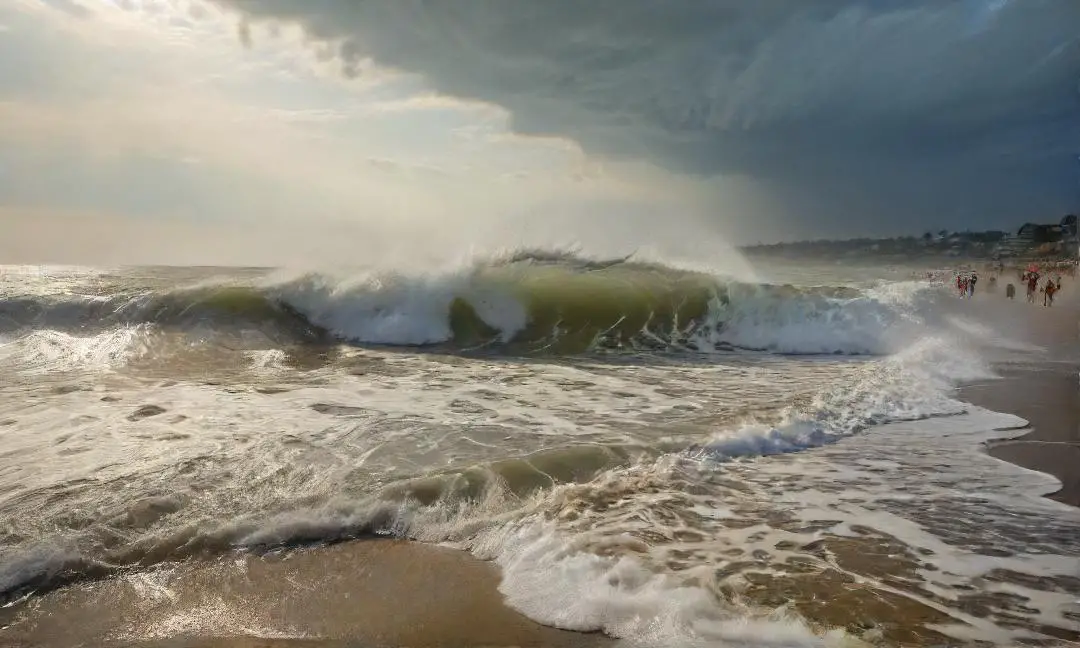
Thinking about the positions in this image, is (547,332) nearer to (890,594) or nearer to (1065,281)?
(890,594)

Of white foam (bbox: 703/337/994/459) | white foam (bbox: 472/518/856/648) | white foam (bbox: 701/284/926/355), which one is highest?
white foam (bbox: 701/284/926/355)

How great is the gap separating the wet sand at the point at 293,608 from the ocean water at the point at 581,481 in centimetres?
14

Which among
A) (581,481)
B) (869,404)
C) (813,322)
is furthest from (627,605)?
(813,322)

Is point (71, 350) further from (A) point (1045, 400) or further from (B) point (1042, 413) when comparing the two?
(A) point (1045, 400)

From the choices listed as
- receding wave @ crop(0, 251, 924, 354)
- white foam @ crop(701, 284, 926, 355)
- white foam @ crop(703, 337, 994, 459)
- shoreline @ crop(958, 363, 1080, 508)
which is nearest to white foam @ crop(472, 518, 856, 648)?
white foam @ crop(703, 337, 994, 459)

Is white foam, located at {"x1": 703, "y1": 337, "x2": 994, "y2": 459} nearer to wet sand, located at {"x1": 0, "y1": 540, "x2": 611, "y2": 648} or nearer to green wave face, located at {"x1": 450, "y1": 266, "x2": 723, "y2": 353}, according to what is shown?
wet sand, located at {"x1": 0, "y1": 540, "x2": 611, "y2": 648}

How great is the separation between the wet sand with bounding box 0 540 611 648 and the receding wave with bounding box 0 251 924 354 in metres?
9.53

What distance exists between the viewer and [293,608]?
325 centimetres

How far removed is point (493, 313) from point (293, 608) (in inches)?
485

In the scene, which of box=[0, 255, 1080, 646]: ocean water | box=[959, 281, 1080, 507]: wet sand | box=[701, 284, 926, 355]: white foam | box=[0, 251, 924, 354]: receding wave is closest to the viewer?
box=[0, 255, 1080, 646]: ocean water

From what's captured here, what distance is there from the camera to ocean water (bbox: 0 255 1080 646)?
10.8 ft

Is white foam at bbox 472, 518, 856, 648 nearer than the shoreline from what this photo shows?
Yes

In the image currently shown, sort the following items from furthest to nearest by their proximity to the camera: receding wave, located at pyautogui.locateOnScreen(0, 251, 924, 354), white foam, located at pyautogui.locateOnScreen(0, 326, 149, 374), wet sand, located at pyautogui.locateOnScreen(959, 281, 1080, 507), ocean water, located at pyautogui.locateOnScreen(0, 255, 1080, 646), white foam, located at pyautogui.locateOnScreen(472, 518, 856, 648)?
receding wave, located at pyautogui.locateOnScreen(0, 251, 924, 354), white foam, located at pyautogui.locateOnScreen(0, 326, 149, 374), wet sand, located at pyautogui.locateOnScreen(959, 281, 1080, 507), ocean water, located at pyautogui.locateOnScreen(0, 255, 1080, 646), white foam, located at pyautogui.locateOnScreen(472, 518, 856, 648)

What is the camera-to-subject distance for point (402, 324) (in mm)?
14406
